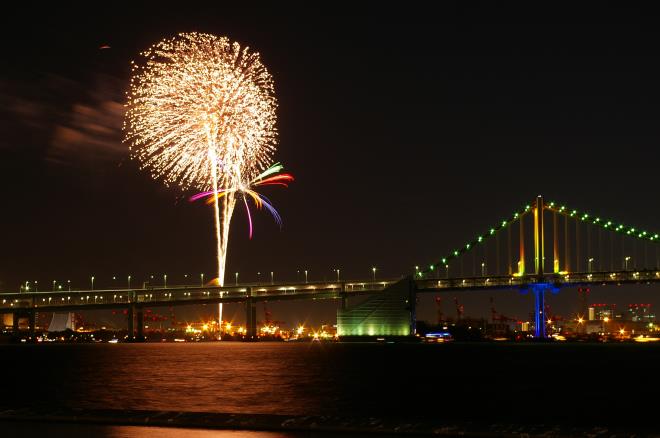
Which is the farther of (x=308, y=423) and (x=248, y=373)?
(x=248, y=373)

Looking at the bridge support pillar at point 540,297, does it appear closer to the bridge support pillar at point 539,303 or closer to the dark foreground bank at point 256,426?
the bridge support pillar at point 539,303

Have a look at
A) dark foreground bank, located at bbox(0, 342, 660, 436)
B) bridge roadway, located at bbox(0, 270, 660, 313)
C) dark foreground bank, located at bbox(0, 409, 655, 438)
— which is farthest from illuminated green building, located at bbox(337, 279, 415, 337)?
dark foreground bank, located at bbox(0, 409, 655, 438)

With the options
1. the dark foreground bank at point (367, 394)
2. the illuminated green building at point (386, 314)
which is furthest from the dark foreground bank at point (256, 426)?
the illuminated green building at point (386, 314)

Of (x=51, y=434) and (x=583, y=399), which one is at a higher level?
(x=51, y=434)

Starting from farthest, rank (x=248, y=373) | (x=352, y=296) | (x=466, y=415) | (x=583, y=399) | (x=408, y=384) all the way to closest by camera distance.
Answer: (x=352, y=296)
(x=248, y=373)
(x=408, y=384)
(x=583, y=399)
(x=466, y=415)

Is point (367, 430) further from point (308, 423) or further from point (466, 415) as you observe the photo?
point (466, 415)

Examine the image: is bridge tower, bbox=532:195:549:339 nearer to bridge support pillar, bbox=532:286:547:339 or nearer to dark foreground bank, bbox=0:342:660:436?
bridge support pillar, bbox=532:286:547:339

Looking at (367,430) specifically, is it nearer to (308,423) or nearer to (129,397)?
(308,423)

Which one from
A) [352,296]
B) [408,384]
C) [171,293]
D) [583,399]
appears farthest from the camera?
[171,293]

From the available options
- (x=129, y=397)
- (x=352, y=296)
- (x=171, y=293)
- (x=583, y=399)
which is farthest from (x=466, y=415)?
(x=171, y=293)
